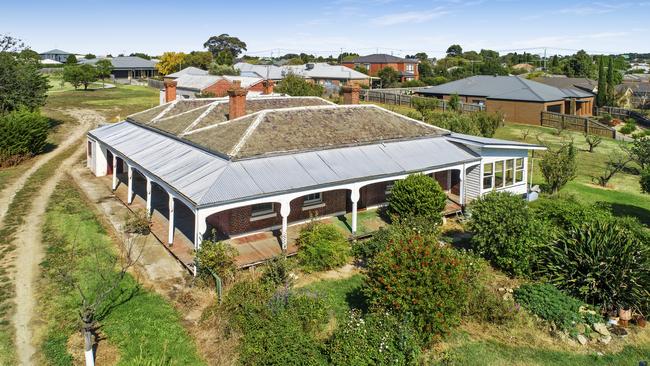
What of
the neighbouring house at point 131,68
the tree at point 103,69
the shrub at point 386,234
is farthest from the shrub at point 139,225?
the neighbouring house at point 131,68

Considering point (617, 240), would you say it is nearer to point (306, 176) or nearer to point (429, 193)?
point (429, 193)

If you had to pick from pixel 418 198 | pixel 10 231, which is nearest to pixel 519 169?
pixel 418 198

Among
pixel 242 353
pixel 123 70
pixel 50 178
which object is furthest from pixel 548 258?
pixel 123 70

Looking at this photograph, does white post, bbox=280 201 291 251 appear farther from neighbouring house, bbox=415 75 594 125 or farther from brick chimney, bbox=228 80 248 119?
neighbouring house, bbox=415 75 594 125

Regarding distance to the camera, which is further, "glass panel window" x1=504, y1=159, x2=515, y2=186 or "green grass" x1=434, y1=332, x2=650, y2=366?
"glass panel window" x1=504, y1=159, x2=515, y2=186

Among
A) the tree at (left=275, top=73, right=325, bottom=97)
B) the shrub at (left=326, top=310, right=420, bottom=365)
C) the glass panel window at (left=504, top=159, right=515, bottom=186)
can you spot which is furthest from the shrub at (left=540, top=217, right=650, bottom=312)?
the tree at (left=275, top=73, right=325, bottom=97)
